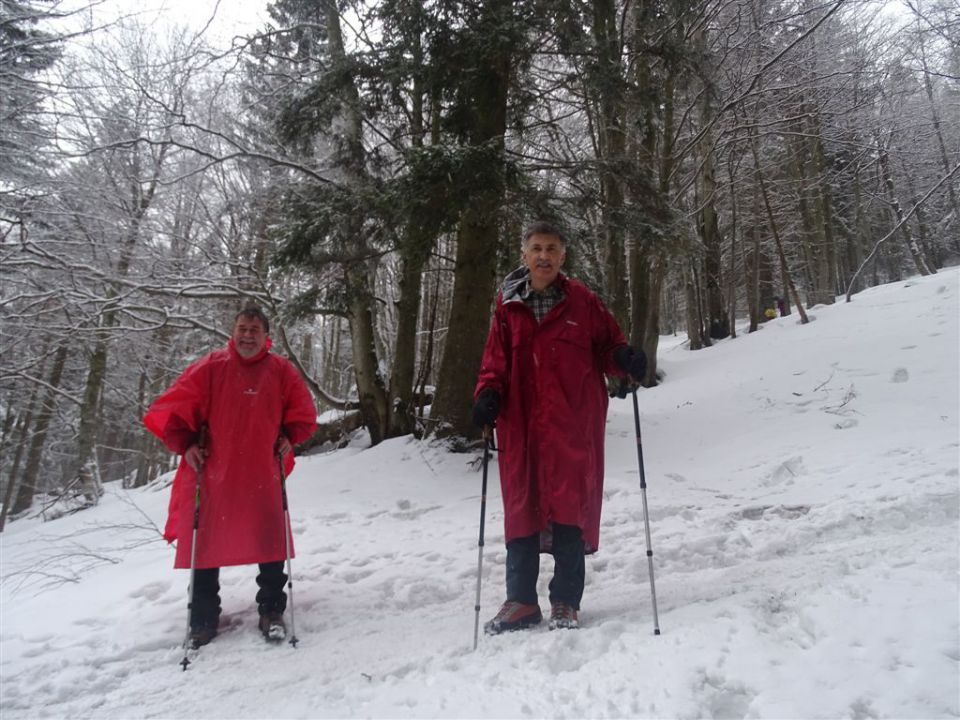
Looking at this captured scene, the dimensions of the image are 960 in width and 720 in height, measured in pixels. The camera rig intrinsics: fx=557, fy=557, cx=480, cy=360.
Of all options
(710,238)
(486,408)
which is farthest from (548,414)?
(710,238)

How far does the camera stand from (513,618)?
2.81m

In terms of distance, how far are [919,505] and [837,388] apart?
416 cm

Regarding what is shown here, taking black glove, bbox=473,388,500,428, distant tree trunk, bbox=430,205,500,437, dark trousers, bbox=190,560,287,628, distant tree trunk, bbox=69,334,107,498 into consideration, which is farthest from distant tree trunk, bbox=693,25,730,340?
distant tree trunk, bbox=69,334,107,498

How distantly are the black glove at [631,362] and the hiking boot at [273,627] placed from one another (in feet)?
7.79

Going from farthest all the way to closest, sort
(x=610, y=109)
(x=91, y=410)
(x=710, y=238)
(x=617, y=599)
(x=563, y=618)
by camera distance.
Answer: (x=710, y=238)
(x=91, y=410)
(x=610, y=109)
(x=617, y=599)
(x=563, y=618)

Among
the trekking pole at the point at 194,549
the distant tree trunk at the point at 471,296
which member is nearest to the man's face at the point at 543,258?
the trekking pole at the point at 194,549

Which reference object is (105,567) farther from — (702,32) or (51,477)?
(51,477)

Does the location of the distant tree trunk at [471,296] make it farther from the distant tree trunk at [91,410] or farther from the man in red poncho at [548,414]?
the distant tree trunk at [91,410]

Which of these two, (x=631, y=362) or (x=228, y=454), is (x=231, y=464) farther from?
(x=631, y=362)

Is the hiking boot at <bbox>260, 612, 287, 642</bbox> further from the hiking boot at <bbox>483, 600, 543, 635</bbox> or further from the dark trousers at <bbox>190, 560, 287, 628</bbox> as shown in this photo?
the hiking boot at <bbox>483, 600, 543, 635</bbox>

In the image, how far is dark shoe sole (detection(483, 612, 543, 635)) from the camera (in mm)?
2777

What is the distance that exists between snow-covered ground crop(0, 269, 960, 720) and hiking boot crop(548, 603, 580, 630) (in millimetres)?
99

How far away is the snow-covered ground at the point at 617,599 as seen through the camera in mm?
Result: 2086

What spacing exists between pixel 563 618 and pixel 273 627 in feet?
5.35
